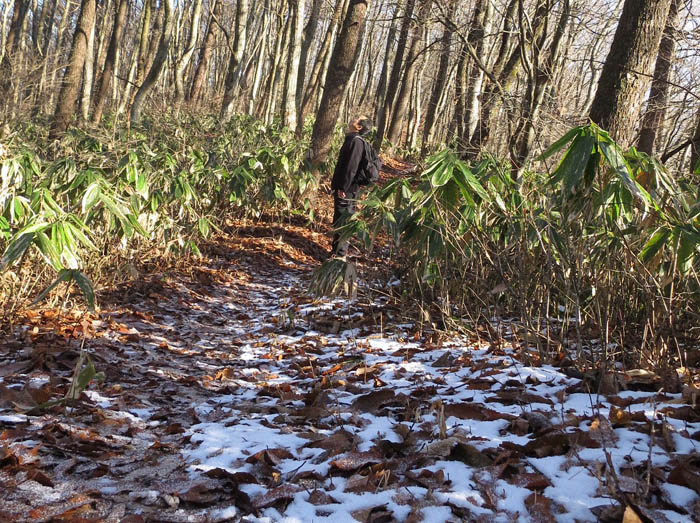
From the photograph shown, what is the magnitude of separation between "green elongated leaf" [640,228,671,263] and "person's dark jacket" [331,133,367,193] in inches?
162

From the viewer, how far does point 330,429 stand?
8.23 feet

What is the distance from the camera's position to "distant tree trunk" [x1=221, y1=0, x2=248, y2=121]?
10.9 meters

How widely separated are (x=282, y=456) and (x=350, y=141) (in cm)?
468

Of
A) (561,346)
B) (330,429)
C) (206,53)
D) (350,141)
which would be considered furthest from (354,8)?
(206,53)

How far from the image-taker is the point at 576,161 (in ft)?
8.00

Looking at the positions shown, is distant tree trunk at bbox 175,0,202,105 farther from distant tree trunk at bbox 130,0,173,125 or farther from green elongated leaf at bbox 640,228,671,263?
green elongated leaf at bbox 640,228,671,263

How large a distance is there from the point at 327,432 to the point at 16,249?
1.81 metres

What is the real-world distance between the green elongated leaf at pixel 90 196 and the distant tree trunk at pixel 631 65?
347 cm

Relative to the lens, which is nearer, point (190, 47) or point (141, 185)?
point (141, 185)

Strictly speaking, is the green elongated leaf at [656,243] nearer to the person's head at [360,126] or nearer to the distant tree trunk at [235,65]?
the person's head at [360,126]

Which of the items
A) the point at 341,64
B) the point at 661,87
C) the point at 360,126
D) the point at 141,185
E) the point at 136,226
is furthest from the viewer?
the point at 661,87

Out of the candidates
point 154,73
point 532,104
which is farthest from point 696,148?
point 154,73

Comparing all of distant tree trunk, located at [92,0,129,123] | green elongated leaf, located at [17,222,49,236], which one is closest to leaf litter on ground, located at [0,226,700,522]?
green elongated leaf, located at [17,222,49,236]

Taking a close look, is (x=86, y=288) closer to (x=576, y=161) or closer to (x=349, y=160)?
(x=576, y=161)
